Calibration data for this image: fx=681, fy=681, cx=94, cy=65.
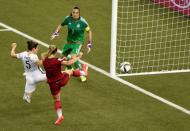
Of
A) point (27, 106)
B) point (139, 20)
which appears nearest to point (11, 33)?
point (139, 20)

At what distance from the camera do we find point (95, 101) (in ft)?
55.9

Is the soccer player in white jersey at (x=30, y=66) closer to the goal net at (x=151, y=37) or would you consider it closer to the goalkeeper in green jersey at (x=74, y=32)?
the goalkeeper in green jersey at (x=74, y=32)

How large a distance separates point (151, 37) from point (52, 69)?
7.84 metres

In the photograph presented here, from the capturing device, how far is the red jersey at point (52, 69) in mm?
15102

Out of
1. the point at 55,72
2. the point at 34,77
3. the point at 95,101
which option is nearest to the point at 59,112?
the point at 55,72

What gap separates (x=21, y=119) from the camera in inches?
618

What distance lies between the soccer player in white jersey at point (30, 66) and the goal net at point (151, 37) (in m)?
3.35

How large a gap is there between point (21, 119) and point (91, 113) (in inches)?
66.8

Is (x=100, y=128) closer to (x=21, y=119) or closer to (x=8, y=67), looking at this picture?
(x=21, y=119)

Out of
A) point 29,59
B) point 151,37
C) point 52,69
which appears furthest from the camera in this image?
point 151,37

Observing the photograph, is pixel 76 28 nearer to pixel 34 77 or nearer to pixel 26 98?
pixel 34 77

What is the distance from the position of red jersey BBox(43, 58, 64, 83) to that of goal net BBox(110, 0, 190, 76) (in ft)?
12.7

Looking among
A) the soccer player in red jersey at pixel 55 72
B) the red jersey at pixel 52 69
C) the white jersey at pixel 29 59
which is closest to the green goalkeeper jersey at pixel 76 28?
the white jersey at pixel 29 59

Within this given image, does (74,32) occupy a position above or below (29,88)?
above
